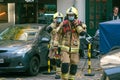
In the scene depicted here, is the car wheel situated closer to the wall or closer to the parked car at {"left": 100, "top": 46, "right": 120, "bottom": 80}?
the parked car at {"left": 100, "top": 46, "right": 120, "bottom": 80}

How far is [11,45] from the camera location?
43.9 feet

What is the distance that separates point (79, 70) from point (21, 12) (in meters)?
9.80

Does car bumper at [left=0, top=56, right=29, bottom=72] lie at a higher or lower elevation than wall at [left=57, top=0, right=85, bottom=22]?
lower

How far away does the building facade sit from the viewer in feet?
74.0

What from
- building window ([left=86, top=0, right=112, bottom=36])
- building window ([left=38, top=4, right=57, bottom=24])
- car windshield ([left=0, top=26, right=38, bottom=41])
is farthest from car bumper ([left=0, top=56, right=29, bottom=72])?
building window ([left=38, top=4, right=57, bottom=24])

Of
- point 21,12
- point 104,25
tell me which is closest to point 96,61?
point 104,25

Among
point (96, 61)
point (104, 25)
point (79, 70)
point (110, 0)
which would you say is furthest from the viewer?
point (110, 0)

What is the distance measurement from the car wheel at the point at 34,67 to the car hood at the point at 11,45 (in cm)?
53

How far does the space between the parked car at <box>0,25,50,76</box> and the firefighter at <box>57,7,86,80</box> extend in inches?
96.4

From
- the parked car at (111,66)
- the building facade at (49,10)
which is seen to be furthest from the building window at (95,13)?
the parked car at (111,66)

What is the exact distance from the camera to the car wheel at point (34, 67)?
13195mm

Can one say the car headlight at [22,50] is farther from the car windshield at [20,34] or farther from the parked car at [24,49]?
the car windshield at [20,34]

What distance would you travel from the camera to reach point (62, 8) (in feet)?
A: 74.7

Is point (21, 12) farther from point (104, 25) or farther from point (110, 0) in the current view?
point (104, 25)
